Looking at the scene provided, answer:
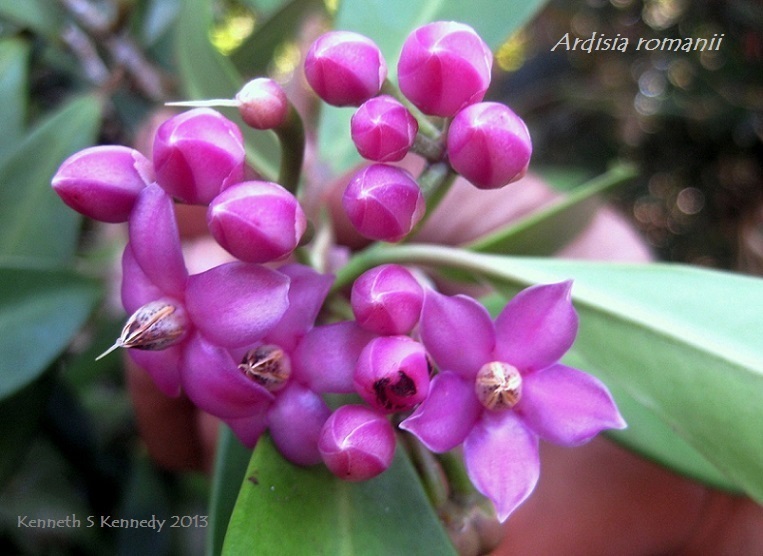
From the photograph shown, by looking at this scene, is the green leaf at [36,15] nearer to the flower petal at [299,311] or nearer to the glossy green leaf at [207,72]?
the glossy green leaf at [207,72]

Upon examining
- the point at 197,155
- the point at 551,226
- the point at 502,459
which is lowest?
the point at 551,226

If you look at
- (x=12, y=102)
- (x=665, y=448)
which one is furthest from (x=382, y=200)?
(x=12, y=102)

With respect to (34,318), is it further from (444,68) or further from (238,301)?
(444,68)

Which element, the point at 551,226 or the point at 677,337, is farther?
the point at 551,226

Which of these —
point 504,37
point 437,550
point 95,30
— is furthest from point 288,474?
point 95,30

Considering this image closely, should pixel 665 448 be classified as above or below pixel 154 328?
below

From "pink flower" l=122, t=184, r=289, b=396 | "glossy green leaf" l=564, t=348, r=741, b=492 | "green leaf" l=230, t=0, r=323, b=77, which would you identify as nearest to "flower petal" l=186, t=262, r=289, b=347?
"pink flower" l=122, t=184, r=289, b=396

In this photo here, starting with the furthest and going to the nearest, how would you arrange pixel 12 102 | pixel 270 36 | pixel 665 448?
pixel 270 36, pixel 12 102, pixel 665 448
